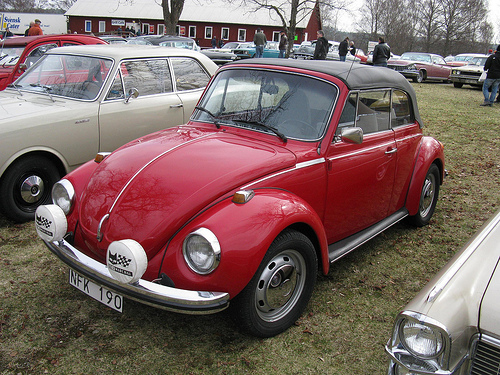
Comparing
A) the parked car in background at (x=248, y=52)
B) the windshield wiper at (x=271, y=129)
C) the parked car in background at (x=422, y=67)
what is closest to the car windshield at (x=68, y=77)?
the windshield wiper at (x=271, y=129)

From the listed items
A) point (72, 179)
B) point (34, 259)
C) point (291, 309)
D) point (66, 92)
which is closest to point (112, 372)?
point (291, 309)

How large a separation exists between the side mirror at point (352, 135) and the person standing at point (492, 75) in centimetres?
1200

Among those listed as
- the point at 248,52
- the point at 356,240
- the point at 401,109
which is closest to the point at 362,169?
the point at 356,240

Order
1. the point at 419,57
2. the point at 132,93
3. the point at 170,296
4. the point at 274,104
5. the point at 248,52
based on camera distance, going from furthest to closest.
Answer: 1. the point at 248,52
2. the point at 419,57
3. the point at 132,93
4. the point at 274,104
5. the point at 170,296

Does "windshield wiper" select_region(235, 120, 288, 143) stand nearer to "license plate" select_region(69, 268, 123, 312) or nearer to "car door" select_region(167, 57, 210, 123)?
"license plate" select_region(69, 268, 123, 312)

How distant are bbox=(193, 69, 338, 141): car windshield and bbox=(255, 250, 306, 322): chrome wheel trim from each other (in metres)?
1.04

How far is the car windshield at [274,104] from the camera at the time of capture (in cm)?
365

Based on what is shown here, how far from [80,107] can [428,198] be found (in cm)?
436

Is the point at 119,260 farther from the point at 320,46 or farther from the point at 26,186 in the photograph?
the point at 320,46

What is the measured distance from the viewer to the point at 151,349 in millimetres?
3021

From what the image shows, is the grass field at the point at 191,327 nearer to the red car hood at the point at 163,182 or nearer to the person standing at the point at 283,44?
the red car hood at the point at 163,182

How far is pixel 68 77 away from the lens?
5.67 metres

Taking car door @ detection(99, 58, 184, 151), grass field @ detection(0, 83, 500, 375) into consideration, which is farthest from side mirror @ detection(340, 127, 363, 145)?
car door @ detection(99, 58, 184, 151)

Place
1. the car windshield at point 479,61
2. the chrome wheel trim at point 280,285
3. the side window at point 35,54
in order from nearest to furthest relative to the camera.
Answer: the chrome wheel trim at point 280,285 → the side window at point 35,54 → the car windshield at point 479,61
